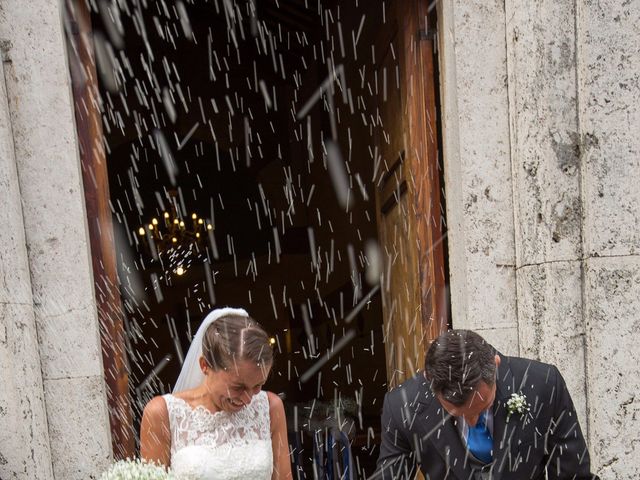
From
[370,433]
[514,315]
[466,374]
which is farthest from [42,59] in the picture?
[370,433]

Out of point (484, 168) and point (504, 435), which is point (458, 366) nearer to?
point (504, 435)

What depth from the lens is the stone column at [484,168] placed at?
3.56m

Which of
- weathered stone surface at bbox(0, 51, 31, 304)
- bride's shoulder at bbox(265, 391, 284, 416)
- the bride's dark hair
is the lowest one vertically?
bride's shoulder at bbox(265, 391, 284, 416)

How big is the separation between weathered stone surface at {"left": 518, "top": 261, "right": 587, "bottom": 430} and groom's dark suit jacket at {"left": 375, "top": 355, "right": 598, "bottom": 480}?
700mm

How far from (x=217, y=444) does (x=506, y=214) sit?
2.01 meters

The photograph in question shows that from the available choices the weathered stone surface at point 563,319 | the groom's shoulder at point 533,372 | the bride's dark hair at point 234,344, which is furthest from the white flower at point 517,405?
the bride's dark hair at point 234,344

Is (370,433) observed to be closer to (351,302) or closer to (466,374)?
(351,302)

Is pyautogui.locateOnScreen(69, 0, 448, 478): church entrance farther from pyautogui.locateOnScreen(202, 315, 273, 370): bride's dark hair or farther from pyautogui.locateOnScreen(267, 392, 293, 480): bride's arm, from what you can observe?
pyautogui.locateOnScreen(202, 315, 273, 370): bride's dark hair

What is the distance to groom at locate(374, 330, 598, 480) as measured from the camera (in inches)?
103

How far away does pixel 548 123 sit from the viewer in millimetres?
3395

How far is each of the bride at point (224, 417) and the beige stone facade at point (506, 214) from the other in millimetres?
674

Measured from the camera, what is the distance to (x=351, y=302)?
394 inches

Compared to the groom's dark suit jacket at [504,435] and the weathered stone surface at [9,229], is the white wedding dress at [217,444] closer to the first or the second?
the groom's dark suit jacket at [504,435]

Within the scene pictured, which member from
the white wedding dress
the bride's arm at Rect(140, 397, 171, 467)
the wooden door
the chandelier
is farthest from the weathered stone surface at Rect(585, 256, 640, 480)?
the chandelier
